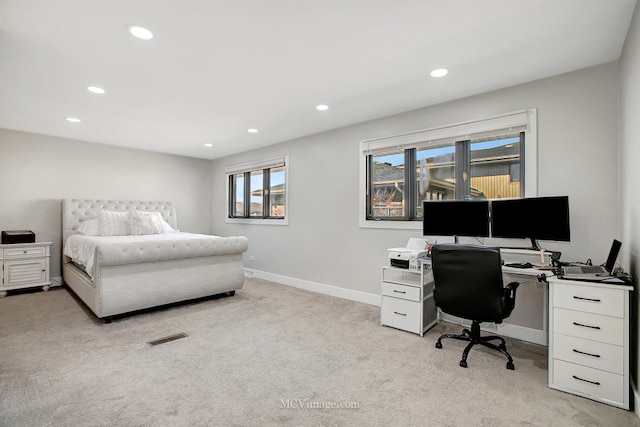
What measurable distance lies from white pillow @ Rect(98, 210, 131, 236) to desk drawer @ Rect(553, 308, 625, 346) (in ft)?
18.4

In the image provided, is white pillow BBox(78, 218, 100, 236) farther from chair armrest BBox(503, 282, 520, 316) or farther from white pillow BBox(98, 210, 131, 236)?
chair armrest BBox(503, 282, 520, 316)

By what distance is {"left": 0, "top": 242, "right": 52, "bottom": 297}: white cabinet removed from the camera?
429 cm

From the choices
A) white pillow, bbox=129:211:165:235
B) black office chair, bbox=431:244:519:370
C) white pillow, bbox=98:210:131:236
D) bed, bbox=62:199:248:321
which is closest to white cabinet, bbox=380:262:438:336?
black office chair, bbox=431:244:519:370

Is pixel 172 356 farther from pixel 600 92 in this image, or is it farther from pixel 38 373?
pixel 600 92

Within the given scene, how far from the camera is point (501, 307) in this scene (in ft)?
7.64

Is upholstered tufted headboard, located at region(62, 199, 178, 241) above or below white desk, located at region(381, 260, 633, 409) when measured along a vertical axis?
above

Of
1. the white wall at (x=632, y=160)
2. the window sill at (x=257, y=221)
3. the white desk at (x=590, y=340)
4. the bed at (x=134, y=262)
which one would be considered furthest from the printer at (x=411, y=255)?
the window sill at (x=257, y=221)

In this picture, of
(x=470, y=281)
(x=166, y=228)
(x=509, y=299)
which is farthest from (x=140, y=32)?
(x=166, y=228)

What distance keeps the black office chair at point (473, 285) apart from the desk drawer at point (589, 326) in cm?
34

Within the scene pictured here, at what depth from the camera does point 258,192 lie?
5.95 meters

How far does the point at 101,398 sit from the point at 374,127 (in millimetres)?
3745

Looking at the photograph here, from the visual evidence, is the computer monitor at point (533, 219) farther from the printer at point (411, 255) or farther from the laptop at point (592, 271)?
the printer at point (411, 255)

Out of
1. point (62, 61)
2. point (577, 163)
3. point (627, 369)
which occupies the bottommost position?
point (627, 369)

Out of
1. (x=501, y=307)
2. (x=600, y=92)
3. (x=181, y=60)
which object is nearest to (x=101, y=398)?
(x=181, y=60)
